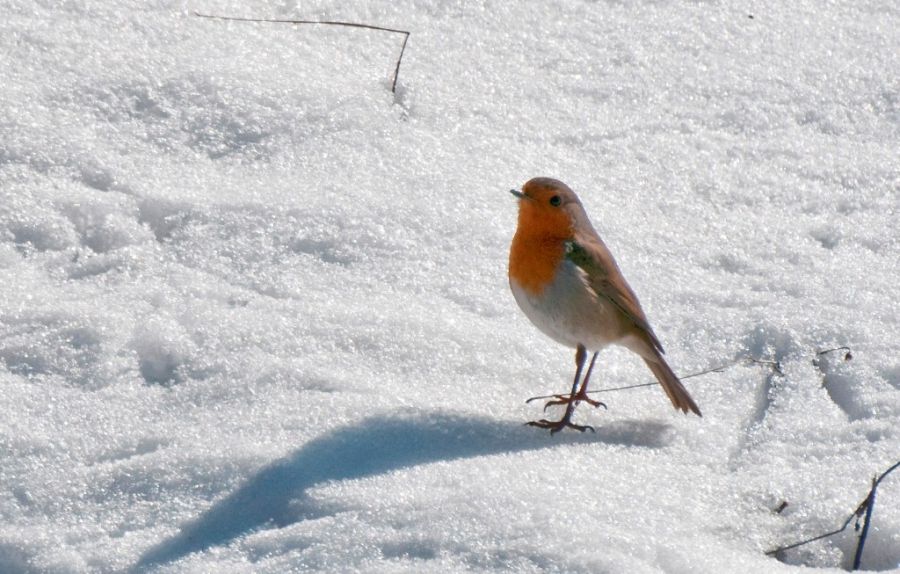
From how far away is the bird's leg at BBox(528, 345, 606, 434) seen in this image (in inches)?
173

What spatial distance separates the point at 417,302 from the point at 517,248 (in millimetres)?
476

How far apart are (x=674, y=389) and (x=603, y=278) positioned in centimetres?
49

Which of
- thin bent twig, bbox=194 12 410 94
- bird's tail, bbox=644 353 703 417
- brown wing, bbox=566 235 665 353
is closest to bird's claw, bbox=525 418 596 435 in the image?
bird's tail, bbox=644 353 703 417

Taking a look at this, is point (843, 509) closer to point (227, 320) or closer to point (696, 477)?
point (696, 477)

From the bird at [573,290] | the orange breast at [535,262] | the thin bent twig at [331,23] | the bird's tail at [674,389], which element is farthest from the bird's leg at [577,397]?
the thin bent twig at [331,23]

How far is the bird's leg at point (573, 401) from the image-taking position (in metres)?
4.39

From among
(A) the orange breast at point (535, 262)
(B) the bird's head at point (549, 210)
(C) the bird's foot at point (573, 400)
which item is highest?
(B) the bird's head at point (549, 210)

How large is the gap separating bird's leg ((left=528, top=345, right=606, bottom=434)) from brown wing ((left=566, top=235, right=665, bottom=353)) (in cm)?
22

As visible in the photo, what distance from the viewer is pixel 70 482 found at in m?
3.79

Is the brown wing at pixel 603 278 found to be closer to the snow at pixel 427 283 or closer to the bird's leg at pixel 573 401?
the bird's leg at pixel 573 401

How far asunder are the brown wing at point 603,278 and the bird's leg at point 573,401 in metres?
0.22

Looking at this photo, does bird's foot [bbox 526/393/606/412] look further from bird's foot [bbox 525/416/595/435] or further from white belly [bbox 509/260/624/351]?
white belly [bbox 509/260/624/351]

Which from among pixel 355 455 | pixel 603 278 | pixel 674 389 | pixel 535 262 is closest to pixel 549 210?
pixel 535 262

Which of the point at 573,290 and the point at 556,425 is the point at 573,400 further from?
the point at 573,290
